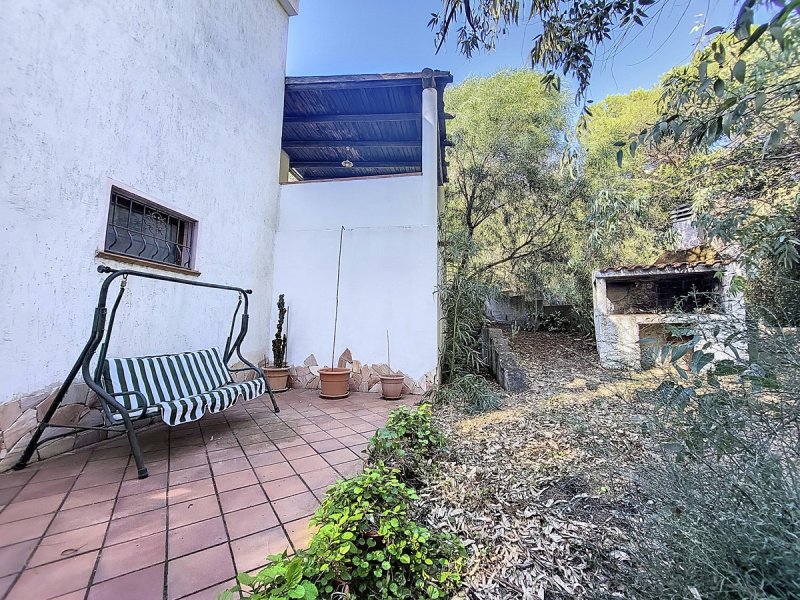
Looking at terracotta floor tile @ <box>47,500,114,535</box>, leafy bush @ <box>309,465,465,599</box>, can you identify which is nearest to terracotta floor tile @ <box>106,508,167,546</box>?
terracotta floor tile @ <box>47,500,114,535</box>

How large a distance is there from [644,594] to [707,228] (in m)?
3.37

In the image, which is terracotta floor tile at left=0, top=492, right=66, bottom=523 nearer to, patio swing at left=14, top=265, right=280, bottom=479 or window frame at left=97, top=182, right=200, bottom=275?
patio swing at left=14, top=265, right=280, bottom=479

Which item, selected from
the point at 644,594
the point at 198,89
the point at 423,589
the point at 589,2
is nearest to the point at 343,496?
the point at 423,589

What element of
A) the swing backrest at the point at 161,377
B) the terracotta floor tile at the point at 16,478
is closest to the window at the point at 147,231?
the swing backrest at the point at 161,377

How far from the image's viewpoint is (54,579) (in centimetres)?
134

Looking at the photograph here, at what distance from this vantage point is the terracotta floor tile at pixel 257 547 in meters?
1.43

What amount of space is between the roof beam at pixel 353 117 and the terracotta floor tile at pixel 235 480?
229 inches

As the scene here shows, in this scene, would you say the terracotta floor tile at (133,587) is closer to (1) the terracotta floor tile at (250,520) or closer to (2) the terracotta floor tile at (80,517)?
(1) the terracotta floor tile at (250,520)

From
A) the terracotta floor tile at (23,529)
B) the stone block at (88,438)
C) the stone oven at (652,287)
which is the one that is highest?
the stone oven at (652,287)

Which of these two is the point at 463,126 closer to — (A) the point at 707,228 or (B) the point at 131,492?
(A) the point at 707,228

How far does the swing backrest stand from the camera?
2.52m

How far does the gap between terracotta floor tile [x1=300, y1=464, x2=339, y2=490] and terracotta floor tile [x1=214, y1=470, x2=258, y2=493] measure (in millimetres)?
336

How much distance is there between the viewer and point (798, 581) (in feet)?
2.92

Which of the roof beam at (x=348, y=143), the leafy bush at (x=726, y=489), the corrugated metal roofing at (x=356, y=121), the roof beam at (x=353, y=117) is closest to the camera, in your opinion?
the leafy bush at (x=726, y=489)
